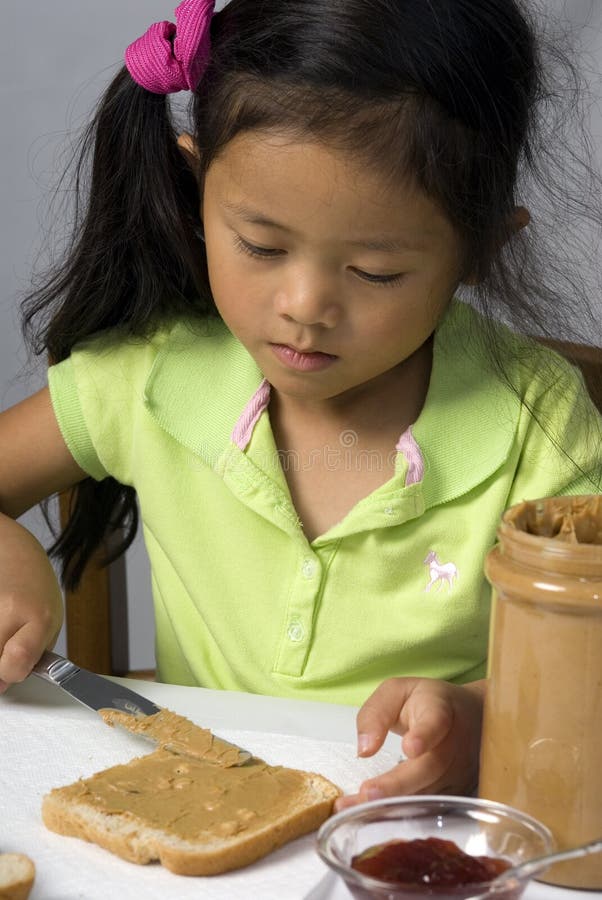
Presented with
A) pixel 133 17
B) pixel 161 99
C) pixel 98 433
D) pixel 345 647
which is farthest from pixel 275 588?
pixel 133 17

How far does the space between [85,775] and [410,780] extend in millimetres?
196

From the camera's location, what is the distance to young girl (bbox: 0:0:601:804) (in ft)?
2.71

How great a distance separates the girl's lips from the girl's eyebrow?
0.33 ft

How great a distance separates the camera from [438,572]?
3.34ft

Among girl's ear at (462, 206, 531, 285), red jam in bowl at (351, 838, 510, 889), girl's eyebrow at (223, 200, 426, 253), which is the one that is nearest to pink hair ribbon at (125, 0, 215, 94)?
girl's eyebrow at (223, 200, 426, 253)

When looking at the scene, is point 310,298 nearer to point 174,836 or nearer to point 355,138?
point 355,138

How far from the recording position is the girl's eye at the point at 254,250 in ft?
2.78

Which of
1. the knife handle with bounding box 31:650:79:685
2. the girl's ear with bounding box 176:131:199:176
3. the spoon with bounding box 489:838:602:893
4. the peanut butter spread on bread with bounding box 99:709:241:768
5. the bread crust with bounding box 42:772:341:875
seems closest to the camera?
the spoon with bounding box 489:838:602:893

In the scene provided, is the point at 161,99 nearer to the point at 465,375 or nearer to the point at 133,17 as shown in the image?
the point at 465,375

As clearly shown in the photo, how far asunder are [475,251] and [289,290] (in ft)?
0.55

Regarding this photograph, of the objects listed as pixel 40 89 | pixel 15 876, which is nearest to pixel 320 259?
pixel 15 876

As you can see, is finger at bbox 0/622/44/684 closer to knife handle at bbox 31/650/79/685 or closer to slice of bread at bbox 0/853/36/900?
knife handle at bbox 31/650/79/685

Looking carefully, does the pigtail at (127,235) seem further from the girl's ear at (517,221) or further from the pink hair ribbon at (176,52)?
the girl's ear at (517,221)

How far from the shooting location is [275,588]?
41.6 inches
